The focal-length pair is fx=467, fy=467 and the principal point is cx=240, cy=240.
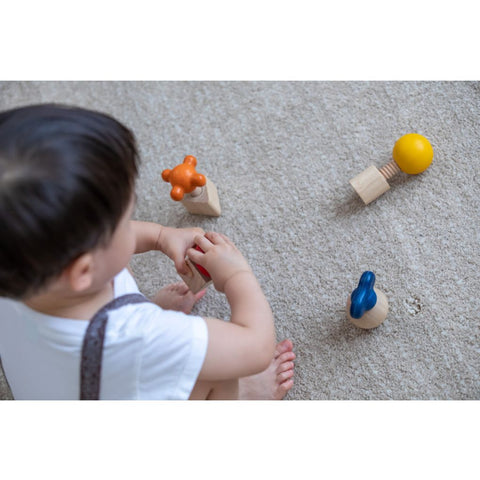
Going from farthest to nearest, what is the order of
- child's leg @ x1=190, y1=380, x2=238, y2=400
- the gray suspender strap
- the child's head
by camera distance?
1. child's leg @ x1=190, y1=380, x2=238, y2=400
2. the gray suspender strap
3. the child's head

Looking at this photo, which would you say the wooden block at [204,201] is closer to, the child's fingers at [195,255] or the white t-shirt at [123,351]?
the child's fingers at [195,255]

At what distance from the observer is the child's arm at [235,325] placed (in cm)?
58

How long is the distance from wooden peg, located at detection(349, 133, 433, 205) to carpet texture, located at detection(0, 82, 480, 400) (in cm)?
3

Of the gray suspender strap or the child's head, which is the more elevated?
the child's head

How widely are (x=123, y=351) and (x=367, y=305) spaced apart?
39 centimetres

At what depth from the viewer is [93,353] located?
540mm

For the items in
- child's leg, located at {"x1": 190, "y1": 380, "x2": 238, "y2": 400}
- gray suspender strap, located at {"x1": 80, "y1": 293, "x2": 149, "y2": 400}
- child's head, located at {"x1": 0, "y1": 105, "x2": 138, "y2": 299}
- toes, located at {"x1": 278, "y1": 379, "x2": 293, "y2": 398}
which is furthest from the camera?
toes, located at {"x1": 278, "y1": 379, "x2": 293, "y2": 398}

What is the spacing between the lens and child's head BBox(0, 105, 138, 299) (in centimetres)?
41

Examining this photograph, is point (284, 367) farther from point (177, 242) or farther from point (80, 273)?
point (80, 273)

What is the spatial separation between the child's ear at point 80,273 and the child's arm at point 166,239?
0.27 m

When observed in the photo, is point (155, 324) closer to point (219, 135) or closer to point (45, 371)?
point (45, 371)

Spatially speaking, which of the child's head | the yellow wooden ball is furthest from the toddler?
the yellow wooden ball

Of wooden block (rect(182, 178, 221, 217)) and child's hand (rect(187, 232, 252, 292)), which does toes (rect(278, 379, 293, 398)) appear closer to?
child's hand (rect(187, 232, 252, 292))

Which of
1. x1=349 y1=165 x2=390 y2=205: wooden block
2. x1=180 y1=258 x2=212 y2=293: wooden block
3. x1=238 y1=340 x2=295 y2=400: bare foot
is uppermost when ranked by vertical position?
x1=349 y1=165 x2=390 y2=205: wooden block
